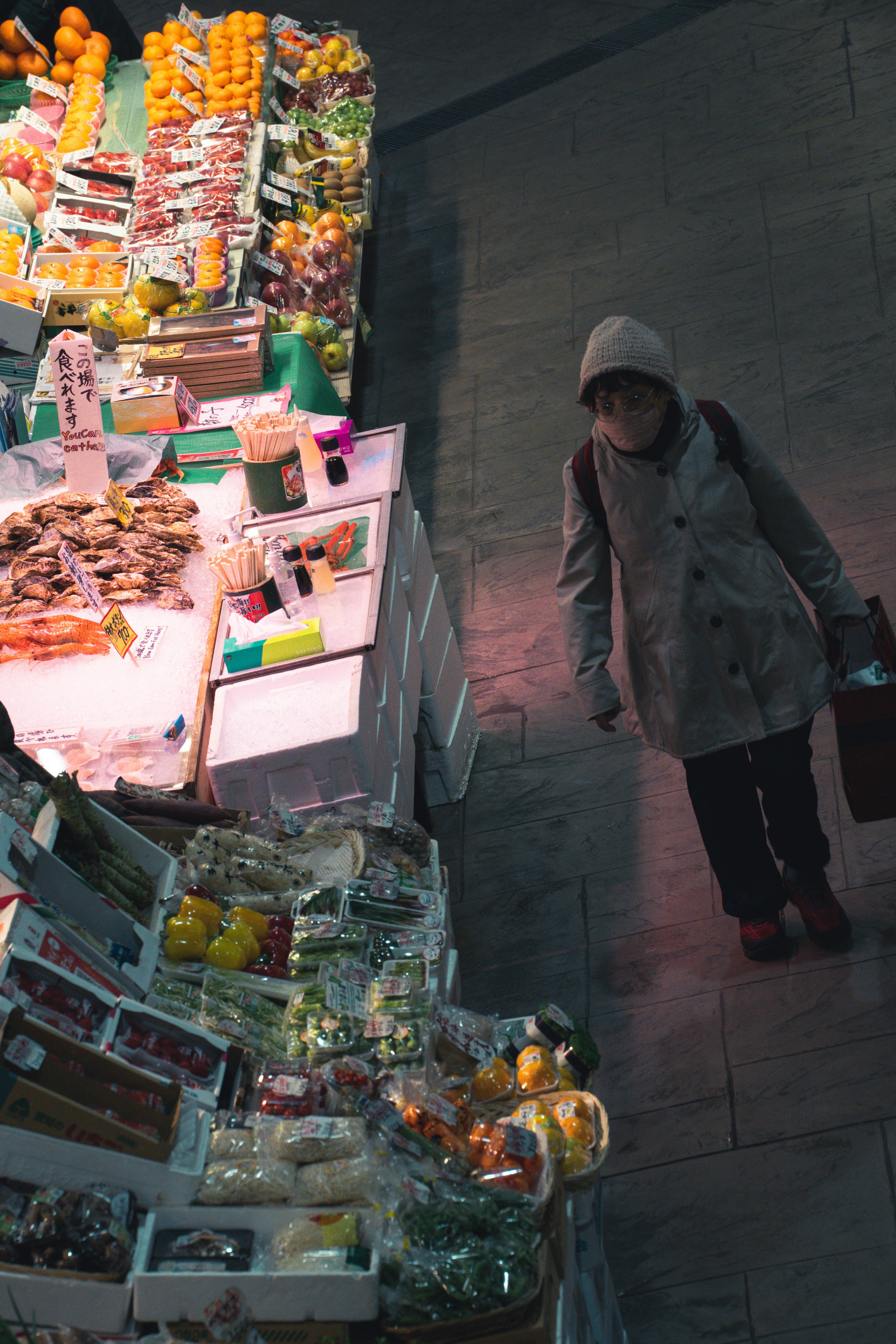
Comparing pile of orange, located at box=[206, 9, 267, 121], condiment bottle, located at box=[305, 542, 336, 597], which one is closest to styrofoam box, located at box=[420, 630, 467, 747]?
condiment bottle, located at box=[305, 542, 336, 597]

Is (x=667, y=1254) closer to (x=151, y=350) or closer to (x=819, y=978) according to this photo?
(x=819, y=978)

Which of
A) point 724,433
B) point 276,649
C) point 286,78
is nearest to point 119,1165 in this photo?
point 276,649

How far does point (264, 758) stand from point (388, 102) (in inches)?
353

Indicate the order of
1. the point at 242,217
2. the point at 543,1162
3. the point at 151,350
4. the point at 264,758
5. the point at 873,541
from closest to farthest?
the point at 543,1162 → the point at 264,758 → the point at 873,541 → the point at 151,350 → the point at 242,217

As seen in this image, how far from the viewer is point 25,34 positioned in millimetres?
8430

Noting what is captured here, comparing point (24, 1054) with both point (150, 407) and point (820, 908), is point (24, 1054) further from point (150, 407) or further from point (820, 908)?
point (150, 407)

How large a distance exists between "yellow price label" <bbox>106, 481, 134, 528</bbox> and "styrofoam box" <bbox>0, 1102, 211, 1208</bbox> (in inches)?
106

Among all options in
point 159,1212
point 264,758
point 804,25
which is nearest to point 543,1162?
point 159,1212

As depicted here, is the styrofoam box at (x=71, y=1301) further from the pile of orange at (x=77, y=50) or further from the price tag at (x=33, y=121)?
the pile of orange at (x=77, y=50)

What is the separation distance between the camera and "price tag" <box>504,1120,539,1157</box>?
7.07 ft

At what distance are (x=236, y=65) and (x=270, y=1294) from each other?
27.1 ft

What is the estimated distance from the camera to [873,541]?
5109 millimetres

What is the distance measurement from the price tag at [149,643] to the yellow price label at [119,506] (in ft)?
1.74

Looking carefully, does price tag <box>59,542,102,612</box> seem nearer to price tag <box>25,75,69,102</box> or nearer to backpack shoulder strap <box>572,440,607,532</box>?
backpack shoulder strap <box>572,440,607,532</box>
